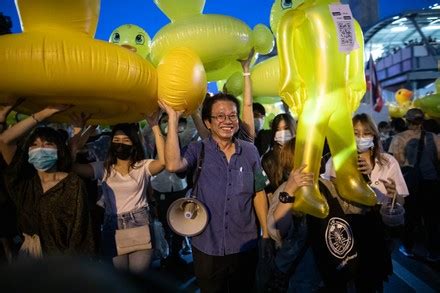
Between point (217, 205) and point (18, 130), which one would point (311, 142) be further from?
point (18, 130)

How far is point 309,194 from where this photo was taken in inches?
76.5

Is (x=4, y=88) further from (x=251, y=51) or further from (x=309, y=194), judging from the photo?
(x=251, y=51)

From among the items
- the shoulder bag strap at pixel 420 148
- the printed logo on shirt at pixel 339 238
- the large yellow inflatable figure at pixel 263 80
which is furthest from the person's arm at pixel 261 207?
the shoulder bag strap at pixel 420 148

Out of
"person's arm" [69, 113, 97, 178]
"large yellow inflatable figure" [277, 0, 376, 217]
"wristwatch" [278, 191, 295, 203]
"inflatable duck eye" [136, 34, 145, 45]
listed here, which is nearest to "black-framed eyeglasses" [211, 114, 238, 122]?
"large yellow inflatable figure" [277, 0, 376, 217]

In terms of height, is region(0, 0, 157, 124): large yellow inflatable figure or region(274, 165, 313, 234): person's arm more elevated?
region(0, 0, 157, 124): large yellow inflatable figure

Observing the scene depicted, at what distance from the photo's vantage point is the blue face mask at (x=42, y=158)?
2172mm

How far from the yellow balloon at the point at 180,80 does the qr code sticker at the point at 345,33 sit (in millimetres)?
903

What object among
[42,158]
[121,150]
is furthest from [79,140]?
[42,158]

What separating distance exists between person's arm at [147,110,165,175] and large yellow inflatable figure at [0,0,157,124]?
0.31 meters

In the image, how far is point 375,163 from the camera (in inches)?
97.6

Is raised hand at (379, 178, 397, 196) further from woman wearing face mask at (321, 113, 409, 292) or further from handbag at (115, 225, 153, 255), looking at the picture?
handbag at (115, 225, 153, 255)

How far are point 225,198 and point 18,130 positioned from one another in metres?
1.31

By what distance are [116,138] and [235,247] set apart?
1211 mm

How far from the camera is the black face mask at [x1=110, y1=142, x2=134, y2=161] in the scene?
2582mm
